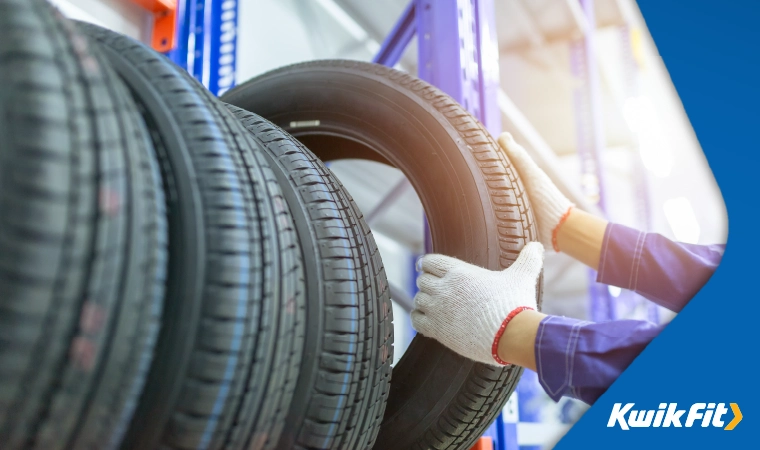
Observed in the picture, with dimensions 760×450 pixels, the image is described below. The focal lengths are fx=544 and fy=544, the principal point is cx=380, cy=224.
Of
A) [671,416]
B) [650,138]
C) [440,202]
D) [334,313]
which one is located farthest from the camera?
[650,138]

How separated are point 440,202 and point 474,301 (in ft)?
0.73

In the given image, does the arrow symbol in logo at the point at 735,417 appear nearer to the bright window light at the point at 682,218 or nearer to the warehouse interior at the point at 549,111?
the warehouse interior at the point at 549,111

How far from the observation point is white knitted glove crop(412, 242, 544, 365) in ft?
3.15

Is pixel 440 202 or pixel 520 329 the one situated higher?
pixel 440 202

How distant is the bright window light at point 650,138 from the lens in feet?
13.1

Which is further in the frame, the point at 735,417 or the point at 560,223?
the point at 560,223

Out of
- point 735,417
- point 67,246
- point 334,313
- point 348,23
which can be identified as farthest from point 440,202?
point 348,23

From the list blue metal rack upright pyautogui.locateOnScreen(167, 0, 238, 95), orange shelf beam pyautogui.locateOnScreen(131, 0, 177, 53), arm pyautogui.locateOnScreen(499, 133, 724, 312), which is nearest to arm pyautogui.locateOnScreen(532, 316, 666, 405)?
arm pyautogui.locateOnScreen(499, 133, 724, 312)

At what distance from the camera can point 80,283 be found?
44 cm

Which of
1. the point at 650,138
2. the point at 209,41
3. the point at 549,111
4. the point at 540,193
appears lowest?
the point at 540,193

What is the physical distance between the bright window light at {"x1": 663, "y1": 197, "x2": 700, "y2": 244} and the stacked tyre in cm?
380

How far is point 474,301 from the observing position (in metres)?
0.98

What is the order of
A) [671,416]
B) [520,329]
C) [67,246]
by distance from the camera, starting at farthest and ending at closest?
[520,329]
[671,416]
[67,246]

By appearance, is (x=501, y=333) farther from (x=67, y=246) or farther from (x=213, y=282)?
(x=67, y=246)
